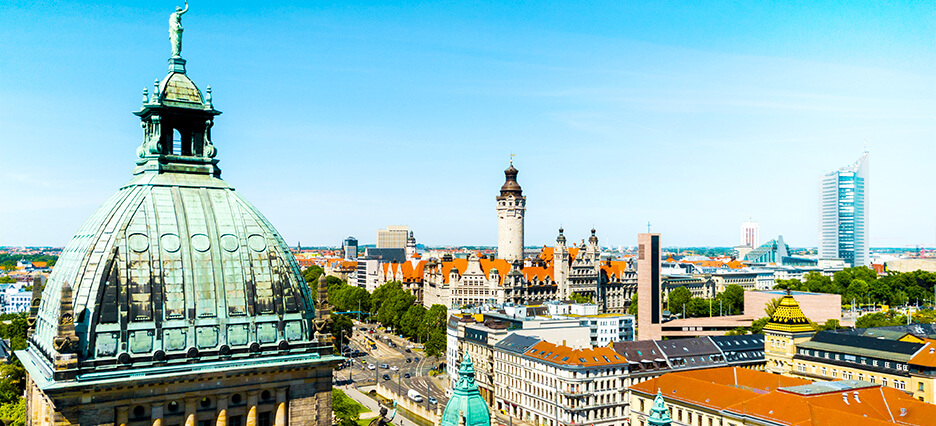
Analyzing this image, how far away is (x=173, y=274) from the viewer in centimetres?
3159

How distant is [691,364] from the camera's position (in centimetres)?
12056

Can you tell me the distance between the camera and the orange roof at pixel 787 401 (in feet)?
251

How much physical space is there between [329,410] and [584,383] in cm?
7725

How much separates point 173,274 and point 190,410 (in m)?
5.77

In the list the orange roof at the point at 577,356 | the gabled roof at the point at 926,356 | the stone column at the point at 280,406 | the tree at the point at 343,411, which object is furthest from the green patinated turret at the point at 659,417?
the gabled roof at the point at 926,356

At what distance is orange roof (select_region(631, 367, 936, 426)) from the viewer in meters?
76.4

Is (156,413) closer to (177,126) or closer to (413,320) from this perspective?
(177,126)

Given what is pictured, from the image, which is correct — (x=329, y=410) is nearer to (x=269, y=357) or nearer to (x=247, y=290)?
(x=269, y=357)

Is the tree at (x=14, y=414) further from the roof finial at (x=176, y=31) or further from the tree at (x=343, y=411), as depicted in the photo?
the roof finial at (x=176, y=31)

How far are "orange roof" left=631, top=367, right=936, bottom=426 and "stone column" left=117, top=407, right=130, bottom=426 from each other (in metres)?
66.6

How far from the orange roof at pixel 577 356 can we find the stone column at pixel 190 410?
265ft

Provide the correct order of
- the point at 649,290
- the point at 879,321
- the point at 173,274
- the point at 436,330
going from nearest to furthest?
the point at 173,274 → the point at 649,290 → the point at 436,330 → the point at 879,321

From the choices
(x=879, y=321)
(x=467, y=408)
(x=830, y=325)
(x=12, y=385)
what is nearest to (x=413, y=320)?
(x=830, y=325)

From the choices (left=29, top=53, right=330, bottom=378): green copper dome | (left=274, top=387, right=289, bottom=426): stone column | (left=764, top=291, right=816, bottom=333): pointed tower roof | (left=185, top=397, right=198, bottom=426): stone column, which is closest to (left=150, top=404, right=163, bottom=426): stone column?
(left=185, top=397, right=198, bottom=426): stone column
